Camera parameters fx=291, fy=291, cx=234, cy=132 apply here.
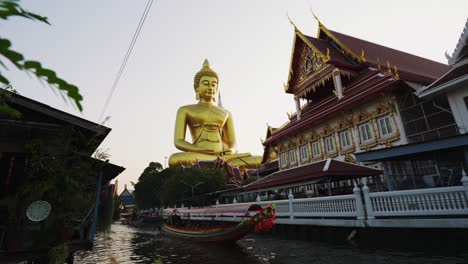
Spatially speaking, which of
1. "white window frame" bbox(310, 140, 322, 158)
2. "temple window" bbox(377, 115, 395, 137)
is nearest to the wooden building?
"temple window" bbox(377, 115, 395, 137)

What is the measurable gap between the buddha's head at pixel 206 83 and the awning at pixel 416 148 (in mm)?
29477

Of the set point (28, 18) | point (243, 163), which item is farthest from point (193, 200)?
point (28, 18)

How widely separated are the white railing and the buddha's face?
31.6 metres

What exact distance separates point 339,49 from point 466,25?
9228 millimetres

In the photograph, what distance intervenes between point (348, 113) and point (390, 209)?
7.89 metres

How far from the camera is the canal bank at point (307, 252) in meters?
7.68

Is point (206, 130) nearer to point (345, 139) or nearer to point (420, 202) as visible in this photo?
point (345, 139)

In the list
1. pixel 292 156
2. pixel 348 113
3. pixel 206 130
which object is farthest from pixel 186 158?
pixel 348 113

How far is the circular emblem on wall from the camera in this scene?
6238 mm

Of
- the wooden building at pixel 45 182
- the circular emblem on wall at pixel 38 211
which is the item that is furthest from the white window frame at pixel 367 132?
the circular emblem on wall at pixel 38 211

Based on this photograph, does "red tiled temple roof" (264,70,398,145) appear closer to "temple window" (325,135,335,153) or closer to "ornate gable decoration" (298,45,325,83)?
"temple window" (325,135,335,153)

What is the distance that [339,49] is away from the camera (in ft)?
64.8

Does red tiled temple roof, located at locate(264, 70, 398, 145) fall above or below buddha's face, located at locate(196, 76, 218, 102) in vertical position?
below

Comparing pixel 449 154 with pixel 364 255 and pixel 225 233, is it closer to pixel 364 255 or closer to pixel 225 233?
pixel 364 255
